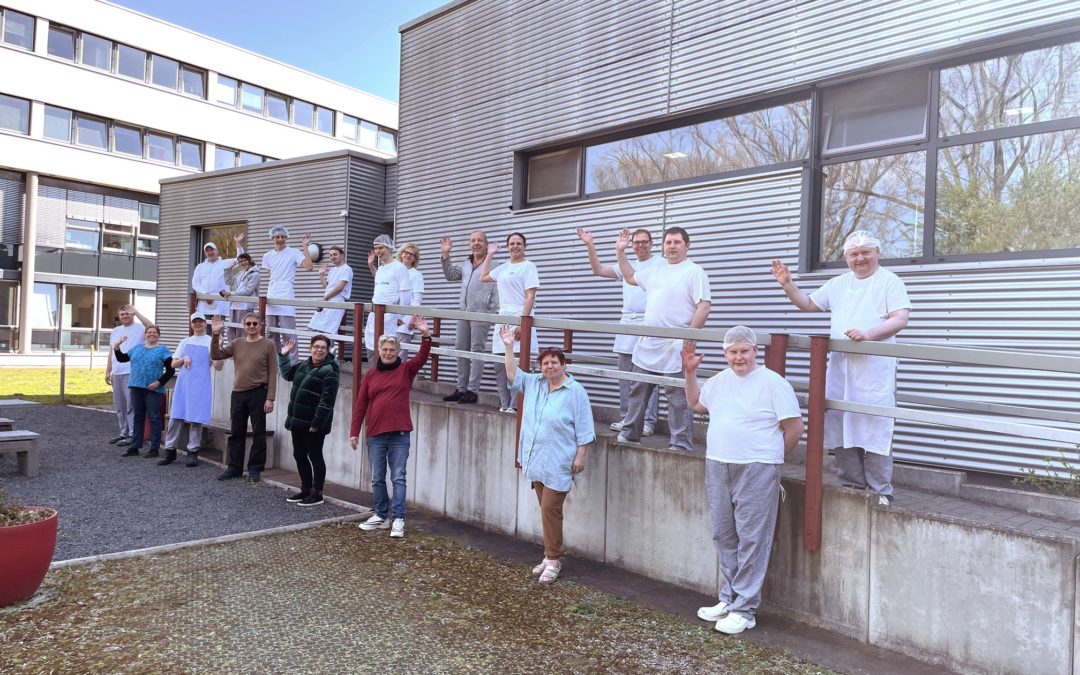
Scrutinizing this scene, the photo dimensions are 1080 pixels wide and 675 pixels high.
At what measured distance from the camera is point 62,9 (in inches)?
1141

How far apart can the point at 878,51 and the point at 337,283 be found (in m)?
6.79

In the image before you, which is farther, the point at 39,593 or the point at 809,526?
the point at 39,593

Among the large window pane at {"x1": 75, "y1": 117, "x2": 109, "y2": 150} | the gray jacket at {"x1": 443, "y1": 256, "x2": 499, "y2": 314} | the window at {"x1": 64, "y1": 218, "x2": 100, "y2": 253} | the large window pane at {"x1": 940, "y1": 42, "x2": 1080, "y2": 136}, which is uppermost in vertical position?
the large window pane at {"x1": 75, "y1": 117, "x2": 109, "y2": 150}

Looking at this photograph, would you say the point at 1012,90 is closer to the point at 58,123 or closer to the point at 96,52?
the point at 58,123

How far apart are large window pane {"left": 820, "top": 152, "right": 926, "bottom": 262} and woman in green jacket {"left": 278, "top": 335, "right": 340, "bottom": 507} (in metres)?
5.09

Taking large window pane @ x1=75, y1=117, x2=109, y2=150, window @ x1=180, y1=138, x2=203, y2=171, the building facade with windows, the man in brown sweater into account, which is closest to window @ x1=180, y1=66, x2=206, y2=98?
the building facade with windows

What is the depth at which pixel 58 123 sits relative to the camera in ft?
95.7

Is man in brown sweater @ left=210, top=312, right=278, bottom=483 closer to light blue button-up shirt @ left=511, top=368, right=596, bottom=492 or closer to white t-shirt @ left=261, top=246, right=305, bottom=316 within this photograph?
white t-shirt @ left=261, top=246, right=305, bottom=316

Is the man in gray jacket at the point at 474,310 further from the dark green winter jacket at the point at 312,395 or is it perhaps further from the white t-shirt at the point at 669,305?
the white t-shirt at the point at 669,305

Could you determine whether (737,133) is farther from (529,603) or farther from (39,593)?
(39,593)

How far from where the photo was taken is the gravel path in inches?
258

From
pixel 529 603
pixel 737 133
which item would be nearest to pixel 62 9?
pixel 737 133

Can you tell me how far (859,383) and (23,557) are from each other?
527 cm

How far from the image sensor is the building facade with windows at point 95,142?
2830cm
